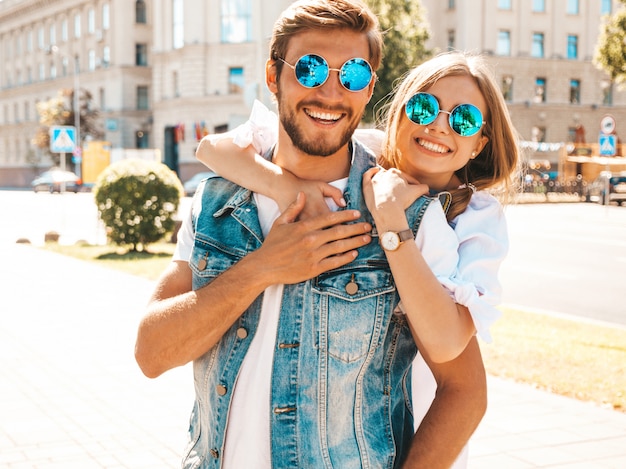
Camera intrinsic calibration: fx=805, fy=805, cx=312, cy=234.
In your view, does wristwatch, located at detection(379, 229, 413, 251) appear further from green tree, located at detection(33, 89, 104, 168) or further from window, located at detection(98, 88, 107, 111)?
window, located at detection(98, 88, 107, 111)

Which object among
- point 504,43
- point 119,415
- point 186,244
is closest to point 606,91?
point 504,43

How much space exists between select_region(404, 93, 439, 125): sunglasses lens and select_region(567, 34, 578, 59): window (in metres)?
59.1

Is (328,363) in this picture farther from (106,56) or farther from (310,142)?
(106,56)

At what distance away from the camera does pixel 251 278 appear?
1.97 m

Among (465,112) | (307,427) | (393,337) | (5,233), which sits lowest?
(5,233)

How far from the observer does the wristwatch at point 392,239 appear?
1945mm

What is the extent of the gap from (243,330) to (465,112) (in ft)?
2.77

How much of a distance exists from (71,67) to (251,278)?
76637 mm

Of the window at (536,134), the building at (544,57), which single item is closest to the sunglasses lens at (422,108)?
the building at (544,57)

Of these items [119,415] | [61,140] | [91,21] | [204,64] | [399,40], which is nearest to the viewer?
[119,415]

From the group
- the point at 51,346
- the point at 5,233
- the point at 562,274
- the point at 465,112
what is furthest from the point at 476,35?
the point at 465,112

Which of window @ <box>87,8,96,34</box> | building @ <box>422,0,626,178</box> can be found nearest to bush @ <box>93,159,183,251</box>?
building @ <box>422,0,626,178</box>

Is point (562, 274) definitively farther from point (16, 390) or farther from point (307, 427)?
point (307, 427)

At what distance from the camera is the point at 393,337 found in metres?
2.05
